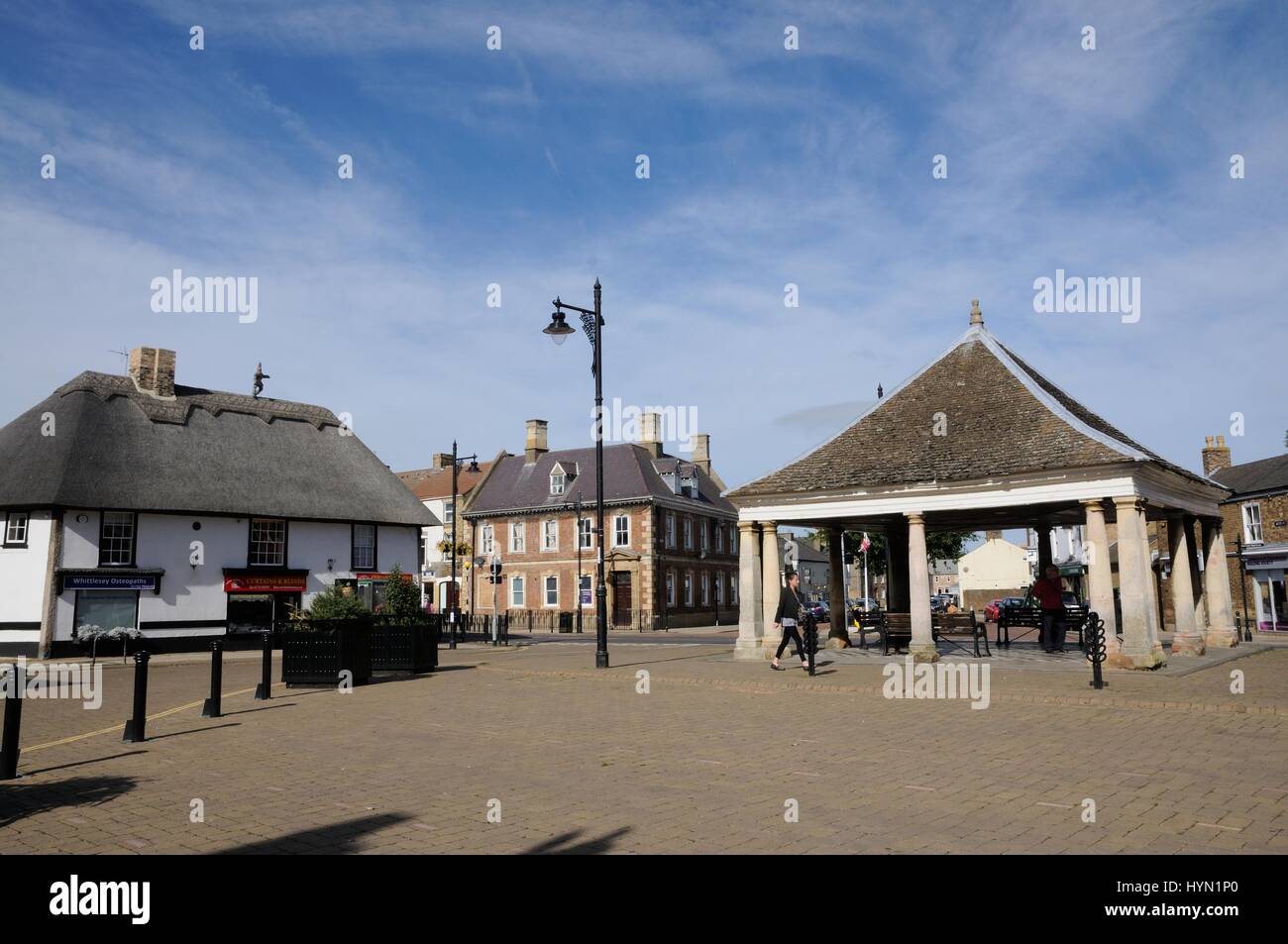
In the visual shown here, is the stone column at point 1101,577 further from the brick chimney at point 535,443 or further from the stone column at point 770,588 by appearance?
the brick chimney at point 535,443

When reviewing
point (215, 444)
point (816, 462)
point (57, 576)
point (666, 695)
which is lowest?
point (666, 695)

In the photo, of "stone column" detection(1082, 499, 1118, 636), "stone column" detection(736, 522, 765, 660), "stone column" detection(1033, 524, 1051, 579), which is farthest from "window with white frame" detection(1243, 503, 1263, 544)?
"stone column" detection(736, 522, 765, 660)

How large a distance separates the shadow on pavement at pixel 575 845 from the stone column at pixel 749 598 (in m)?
15.1

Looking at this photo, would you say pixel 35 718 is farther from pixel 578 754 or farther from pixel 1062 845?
pixel 1062 845

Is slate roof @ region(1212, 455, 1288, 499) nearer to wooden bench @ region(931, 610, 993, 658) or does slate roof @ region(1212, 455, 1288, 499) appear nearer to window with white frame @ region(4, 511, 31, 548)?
wooden bench @ region(931, 610, 993, 658)

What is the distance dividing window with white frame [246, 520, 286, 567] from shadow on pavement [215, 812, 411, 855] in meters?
28.1

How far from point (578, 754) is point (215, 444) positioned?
2863 cm

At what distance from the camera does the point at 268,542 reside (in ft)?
106

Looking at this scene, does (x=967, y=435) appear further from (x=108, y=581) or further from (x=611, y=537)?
(x=611, y=537)

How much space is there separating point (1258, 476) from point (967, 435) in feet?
87.6

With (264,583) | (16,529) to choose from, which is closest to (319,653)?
(264,583)

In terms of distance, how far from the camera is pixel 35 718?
41.3 ft
